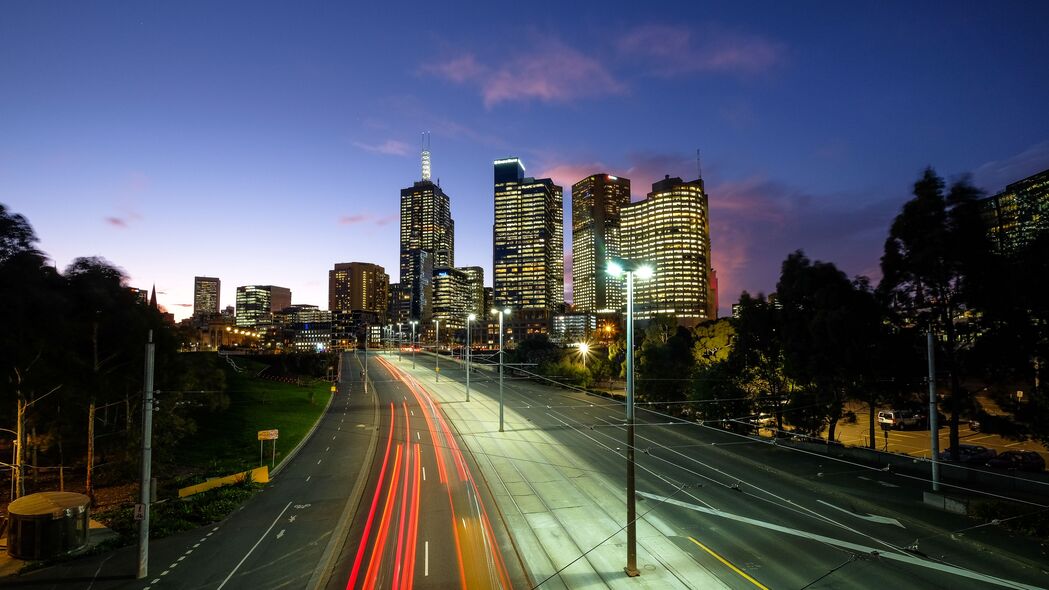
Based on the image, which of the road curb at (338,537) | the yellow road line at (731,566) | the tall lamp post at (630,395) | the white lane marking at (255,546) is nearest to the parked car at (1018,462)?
the yellow road line at (731,566)

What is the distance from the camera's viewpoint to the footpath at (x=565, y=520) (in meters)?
16.7

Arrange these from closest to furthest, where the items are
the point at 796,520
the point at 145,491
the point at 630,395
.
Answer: the point at 630,395 < the point at 145,491 < the point at 796,520

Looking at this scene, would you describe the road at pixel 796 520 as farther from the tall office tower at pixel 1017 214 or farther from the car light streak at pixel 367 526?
the tall office tower at pixel 1017 214

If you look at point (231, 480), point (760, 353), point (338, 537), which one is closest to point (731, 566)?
point (338, 537)

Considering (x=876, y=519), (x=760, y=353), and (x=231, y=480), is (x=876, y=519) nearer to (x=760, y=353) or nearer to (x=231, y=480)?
(x=760, y=353)

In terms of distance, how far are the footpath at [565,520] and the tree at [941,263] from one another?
64.2 ft

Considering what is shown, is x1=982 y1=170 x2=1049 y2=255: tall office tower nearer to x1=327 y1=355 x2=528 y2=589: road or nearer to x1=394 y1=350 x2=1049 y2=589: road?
x1=394 y1=350 x2=1049 y2=589: road

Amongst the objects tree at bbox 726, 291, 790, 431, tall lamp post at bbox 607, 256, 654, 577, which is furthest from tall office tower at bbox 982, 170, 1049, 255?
tall lamp post at bbox 607, 256, 654, 577

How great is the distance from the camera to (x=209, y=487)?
2777cm

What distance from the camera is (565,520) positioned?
2220cm

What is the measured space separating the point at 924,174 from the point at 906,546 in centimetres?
2125

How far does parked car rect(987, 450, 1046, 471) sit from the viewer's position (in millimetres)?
31984

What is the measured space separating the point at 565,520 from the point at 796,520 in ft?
31.7

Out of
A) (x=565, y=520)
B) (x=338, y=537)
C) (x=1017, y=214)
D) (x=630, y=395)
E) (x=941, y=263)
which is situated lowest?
(x=338, y=537)
